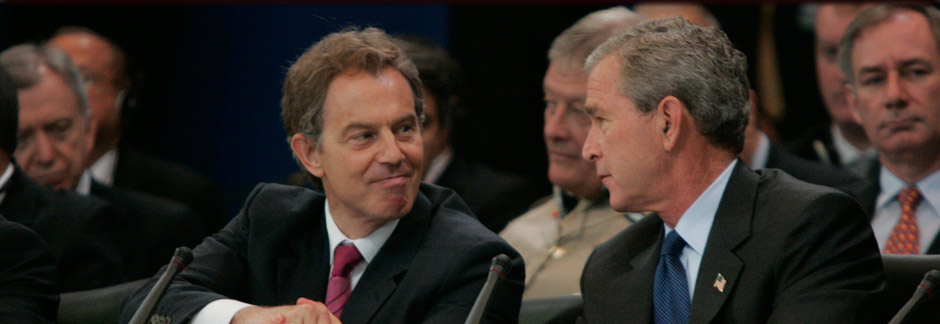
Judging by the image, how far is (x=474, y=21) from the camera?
6285 millimetres

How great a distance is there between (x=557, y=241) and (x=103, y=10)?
351cm

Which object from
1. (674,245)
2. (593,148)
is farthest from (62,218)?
(674,245)

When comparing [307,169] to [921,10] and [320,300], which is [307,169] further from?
[921,10]

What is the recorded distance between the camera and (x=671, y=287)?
→ 2.72 meters

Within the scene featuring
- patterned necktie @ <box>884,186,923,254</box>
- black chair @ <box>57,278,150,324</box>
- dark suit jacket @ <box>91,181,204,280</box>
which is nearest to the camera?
black chair @ <box>57,278,150,324</box>

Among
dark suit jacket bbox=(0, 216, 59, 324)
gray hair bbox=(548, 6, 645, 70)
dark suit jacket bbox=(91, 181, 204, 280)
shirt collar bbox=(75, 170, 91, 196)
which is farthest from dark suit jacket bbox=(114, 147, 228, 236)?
dark suit jacket bbox=(0, 216, 59, 324)

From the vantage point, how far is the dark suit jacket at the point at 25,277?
118 inches

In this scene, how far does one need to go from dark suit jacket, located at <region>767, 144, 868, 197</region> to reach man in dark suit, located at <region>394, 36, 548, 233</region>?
3.50 feet

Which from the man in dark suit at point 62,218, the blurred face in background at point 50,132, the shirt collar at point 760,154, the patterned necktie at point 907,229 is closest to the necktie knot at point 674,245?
the patterned necktie at point 907,229

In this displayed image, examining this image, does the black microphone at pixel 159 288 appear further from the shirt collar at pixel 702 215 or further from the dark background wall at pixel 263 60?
the dark background wall at pixel 263 60

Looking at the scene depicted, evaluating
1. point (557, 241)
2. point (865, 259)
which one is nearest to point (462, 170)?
point (557, 241)

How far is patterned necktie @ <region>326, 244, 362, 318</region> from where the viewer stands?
2.96m

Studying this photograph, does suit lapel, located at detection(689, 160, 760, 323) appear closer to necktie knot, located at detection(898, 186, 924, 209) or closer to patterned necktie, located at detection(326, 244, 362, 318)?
patterned necktie, located at detection(326, 244, 362, 318)

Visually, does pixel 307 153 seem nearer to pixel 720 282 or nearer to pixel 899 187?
pixel 720 282
